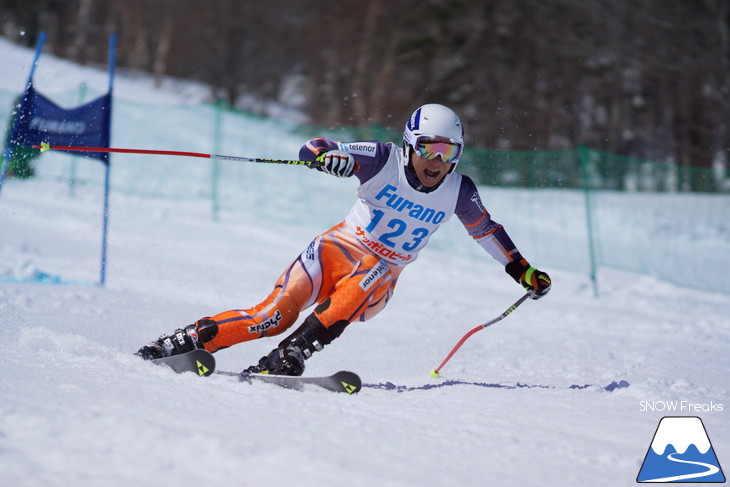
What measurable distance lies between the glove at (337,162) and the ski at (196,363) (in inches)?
44.9

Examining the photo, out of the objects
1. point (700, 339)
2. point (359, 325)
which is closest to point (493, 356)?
point (359, 325)

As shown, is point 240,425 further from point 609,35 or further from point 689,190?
point 609,35

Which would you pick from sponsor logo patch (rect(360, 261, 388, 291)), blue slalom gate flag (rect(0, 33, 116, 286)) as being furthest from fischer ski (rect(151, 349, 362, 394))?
blue slalom gate flag (rect(0, 33, 116, 286))

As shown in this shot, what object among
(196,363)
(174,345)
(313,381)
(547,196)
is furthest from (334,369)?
(547,196)

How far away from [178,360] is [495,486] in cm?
185

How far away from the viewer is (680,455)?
2.99 meters

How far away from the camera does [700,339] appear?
7.28 metres

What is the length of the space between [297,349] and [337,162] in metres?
1.01

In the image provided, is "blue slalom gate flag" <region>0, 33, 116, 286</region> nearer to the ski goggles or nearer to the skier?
the skier

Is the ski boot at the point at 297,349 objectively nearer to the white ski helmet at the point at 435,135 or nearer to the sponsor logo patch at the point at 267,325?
the sponsor logo patch at the point at 267,325

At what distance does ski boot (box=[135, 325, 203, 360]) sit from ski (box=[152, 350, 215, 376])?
0.21 meters

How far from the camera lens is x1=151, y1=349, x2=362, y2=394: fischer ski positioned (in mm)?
3639

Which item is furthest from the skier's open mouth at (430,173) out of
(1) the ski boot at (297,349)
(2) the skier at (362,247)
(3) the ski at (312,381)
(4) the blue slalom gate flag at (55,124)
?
(4) the blue slalom gate flag at (55,124)

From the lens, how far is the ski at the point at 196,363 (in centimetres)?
363
